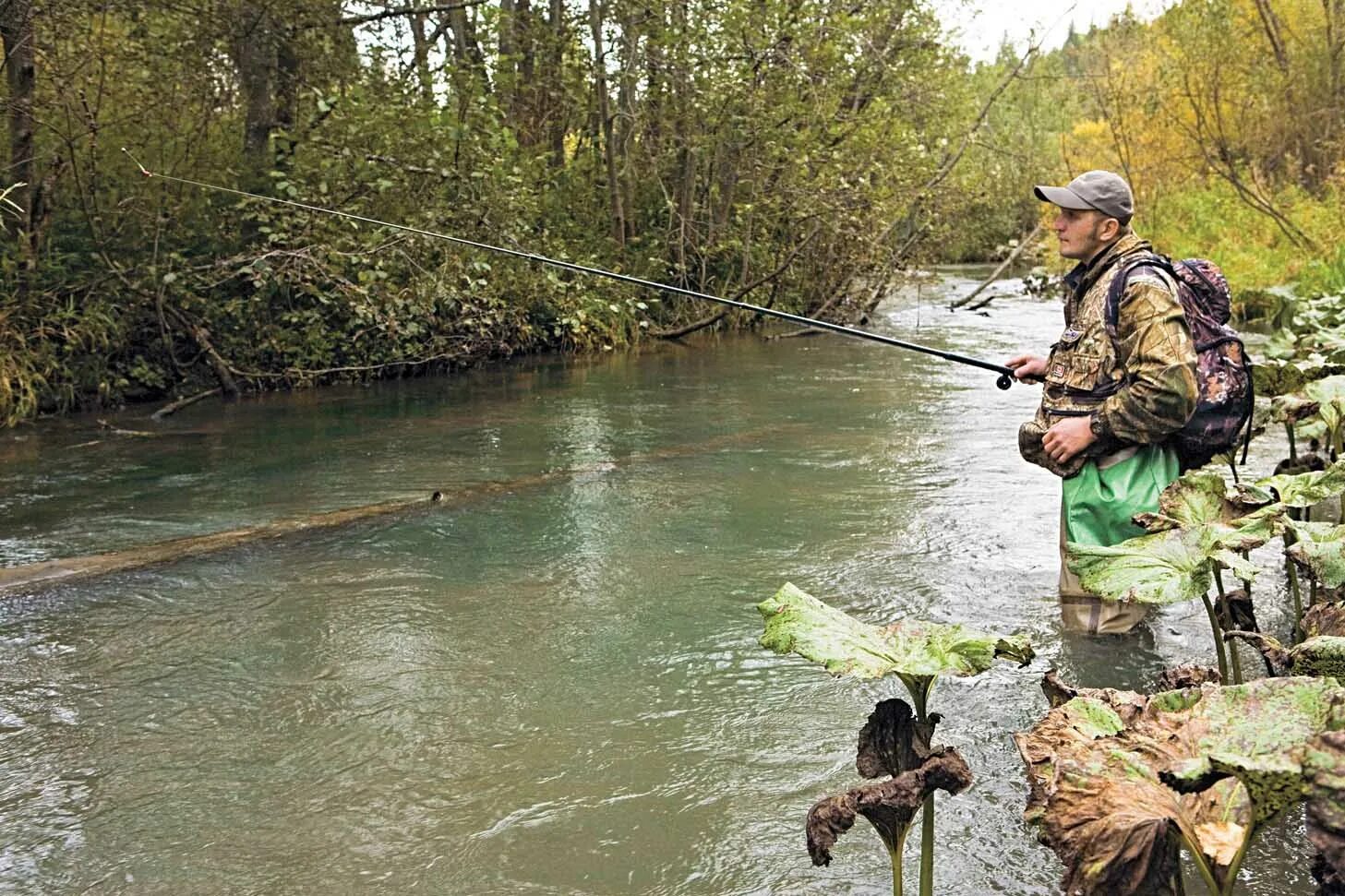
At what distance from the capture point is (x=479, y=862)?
3.10 m

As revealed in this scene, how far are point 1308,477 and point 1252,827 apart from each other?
2375mm

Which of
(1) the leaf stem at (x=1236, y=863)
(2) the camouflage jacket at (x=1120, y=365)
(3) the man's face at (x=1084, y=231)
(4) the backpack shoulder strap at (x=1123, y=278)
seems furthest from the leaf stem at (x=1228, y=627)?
(1) the leaf stem at (x=1236, y=863)

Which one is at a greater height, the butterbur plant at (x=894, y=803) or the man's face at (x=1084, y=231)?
the man's face at (x=1084, y=231)

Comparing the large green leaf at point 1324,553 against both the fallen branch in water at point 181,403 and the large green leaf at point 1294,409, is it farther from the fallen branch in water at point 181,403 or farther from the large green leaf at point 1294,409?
the fallen branch in water at point 181,403

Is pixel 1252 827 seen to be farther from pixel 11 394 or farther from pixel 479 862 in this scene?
pixel 11 394

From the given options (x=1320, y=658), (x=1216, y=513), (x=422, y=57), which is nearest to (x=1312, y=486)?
(x=1216, y=513)

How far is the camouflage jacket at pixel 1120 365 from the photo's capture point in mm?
3889

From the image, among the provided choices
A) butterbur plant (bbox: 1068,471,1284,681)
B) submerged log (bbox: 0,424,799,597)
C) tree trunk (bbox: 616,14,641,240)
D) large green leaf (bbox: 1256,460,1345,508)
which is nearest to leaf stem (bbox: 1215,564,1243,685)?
butterbur plant (bbox: 1068,471,1284,681)

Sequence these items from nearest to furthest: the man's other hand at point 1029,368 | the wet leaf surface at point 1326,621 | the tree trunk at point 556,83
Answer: the wet leaf surface at point 1326,621
the man's other hand at point 1029,368
the tree trunk at point 556,83

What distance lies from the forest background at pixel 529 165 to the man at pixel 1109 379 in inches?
206

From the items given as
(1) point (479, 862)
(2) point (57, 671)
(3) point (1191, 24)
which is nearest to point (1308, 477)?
(1) point (479, 862)

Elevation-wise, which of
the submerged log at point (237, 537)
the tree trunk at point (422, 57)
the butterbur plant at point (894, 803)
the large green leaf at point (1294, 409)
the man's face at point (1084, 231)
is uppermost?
the tree trunk at point (422, 57)

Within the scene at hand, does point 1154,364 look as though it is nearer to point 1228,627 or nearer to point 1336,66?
point 1228,627

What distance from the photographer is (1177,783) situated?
184cm
